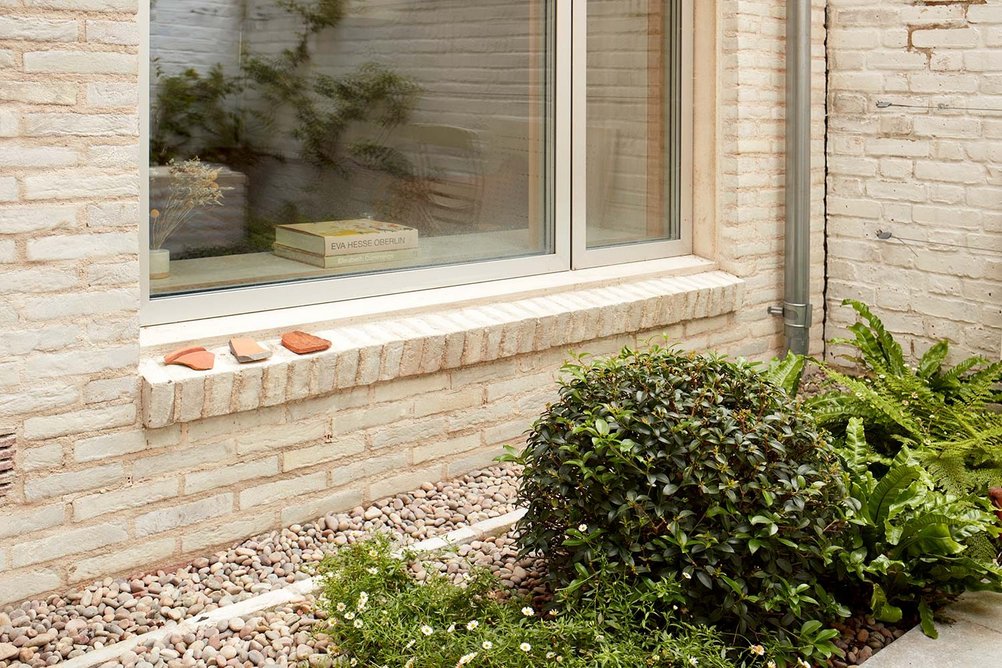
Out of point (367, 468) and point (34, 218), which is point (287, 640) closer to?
point (367, 468)

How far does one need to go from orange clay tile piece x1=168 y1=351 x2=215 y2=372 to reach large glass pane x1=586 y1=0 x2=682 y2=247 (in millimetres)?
2053

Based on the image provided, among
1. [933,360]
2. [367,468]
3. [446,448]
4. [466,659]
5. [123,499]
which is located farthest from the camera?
[933,360]

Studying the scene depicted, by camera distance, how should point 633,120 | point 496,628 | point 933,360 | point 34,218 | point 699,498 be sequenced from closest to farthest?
point 496,628
point 699,498
point 34,218
point 933,360
point 633,120

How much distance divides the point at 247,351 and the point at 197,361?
0.17 m

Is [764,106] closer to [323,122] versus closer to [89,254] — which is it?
[323,122]

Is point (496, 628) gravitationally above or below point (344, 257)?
below

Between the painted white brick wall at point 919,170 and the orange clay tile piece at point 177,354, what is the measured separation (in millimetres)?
3318

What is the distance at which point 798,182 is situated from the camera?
515 cm

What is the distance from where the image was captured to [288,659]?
279 centimetres

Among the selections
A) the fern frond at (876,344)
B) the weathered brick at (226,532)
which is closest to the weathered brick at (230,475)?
the weathered brick at (226,532)

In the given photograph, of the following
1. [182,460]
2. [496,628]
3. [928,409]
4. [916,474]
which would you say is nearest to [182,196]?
[182,460]

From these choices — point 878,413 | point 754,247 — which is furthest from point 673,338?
point 878,413

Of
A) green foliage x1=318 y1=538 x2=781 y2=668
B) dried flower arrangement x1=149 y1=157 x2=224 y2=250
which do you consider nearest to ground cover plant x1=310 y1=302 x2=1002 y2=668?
green foliage x1=318 y1=538 x2=781 y2=668

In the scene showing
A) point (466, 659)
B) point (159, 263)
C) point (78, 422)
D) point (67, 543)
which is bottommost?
point (466, 659)
